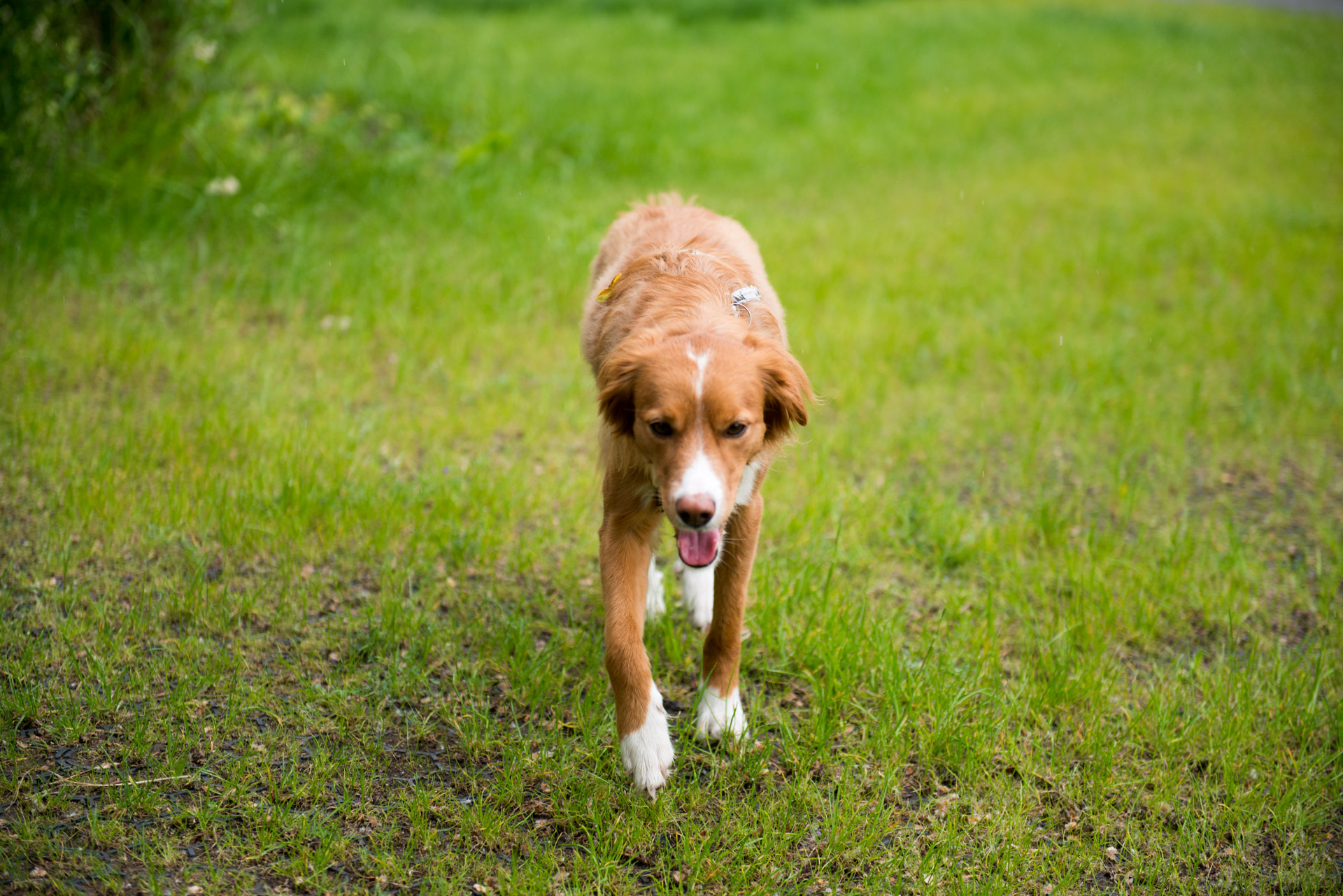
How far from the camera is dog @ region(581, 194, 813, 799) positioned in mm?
2652

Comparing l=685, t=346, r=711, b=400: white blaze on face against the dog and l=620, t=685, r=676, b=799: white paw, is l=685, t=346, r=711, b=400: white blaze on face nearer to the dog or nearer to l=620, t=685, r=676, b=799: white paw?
the dog

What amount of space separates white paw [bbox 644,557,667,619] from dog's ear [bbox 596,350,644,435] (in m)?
0.89

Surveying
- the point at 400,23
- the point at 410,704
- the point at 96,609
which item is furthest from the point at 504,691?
the point at 400,23

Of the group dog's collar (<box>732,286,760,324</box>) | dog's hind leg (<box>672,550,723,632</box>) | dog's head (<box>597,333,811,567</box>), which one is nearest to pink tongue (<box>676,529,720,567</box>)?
dog's head (<box>597,333,811,567</box>)

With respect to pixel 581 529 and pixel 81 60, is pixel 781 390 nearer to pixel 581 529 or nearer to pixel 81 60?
pixel 581 529

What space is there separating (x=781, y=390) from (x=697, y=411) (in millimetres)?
322

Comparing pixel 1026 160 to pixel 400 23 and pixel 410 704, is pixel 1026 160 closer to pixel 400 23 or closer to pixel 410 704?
pixel 400 23

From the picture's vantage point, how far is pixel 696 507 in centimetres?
253

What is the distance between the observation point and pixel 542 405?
5125 millimetres

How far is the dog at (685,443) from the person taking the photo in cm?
265

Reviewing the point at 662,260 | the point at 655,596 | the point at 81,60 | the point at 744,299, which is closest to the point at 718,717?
the point at 655,596

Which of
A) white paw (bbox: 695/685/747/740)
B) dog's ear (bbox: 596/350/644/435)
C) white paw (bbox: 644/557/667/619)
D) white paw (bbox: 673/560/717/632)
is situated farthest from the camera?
white paw (bbox: 644/557/667/619)

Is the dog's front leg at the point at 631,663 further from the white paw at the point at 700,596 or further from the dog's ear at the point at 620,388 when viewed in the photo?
the white paw at the point at 700,596

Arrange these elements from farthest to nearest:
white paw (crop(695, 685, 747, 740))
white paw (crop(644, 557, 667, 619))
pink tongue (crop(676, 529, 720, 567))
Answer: white paw (crop(644, 557, 667, 619)) < white paw (crop(695, 685, 747, 740)) < pink tongue (crop(676, 529, 720, 567))
